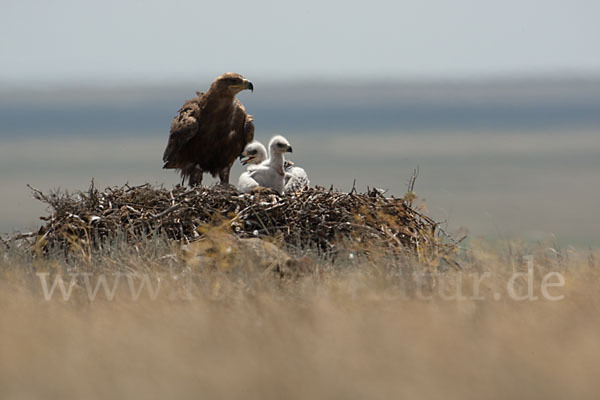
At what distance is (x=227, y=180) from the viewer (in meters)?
11.1

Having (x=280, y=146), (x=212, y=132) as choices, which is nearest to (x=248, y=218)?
(x=280, y=146)

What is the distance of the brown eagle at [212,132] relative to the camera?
414 inches

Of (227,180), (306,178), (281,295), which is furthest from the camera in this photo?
(227,180)

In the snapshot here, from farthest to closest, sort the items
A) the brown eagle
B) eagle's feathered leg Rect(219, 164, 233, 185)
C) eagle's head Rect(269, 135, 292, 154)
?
eagle's feathered leg Rect(219, 164, 233, 185) < the brown eagle < eagle's head Rect(269, 135, 292, 154)

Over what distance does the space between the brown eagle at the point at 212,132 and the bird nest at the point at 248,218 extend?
193 cm

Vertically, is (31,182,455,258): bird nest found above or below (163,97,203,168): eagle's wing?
below

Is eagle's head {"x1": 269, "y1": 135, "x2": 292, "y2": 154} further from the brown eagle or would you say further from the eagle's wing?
the eagle's wing

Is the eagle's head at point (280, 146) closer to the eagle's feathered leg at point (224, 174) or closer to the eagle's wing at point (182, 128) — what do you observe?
the eagle's wing at point (182, 128)

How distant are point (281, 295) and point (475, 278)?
1.42 metres

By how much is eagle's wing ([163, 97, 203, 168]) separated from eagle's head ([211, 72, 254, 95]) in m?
0.41

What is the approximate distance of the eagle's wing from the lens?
10.5 m

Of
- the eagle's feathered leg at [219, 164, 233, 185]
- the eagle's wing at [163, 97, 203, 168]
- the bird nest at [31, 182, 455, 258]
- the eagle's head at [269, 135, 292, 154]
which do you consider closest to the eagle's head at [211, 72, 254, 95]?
the eagle's wing at [163, 97, 203, 168]

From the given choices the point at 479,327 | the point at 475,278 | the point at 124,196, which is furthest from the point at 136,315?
the point at 124,196

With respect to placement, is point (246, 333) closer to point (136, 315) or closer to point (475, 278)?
point (136, 315)
